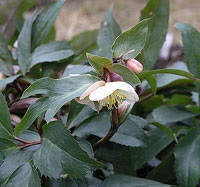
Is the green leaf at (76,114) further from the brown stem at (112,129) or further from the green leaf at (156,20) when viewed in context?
the green leaf at (156,20)

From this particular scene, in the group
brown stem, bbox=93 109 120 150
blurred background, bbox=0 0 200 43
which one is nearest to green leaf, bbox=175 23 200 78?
brown stem, bbox=93 109 120 150

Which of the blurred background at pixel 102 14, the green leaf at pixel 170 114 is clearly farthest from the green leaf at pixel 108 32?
the blurred background at pixel 102 14

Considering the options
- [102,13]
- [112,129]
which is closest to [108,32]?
[112,129]

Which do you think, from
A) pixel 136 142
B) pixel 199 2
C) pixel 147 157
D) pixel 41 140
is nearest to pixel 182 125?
pixel 147 157

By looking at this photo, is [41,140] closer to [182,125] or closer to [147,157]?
[147,157]

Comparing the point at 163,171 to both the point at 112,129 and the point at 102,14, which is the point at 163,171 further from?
the point at 102,14

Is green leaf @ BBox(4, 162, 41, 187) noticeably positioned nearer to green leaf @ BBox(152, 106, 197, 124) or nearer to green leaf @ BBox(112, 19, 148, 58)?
green leaf @ BBox(112, 19, 148, 58)
